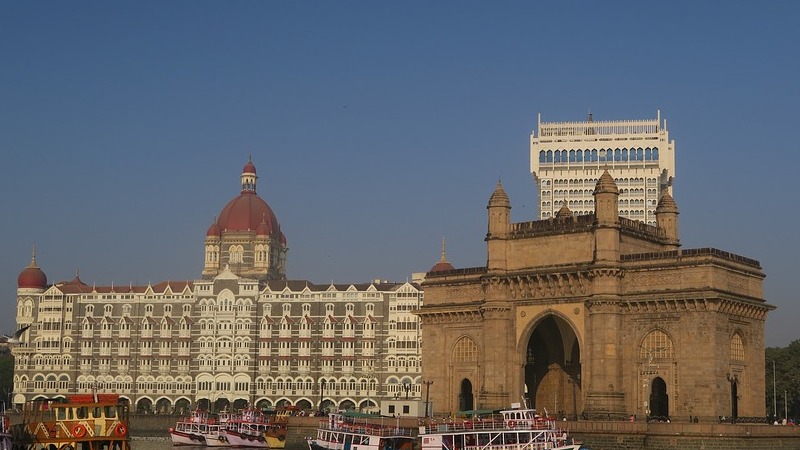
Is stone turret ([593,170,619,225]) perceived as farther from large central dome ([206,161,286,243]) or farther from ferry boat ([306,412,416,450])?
large central dome ([206,161,286,243])

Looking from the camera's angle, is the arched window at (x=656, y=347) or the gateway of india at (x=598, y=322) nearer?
the gateway of india at (x=598, y=322)

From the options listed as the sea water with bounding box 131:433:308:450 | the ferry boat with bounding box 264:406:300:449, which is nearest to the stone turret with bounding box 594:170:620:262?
the sea water with bounding box 131:433:308:450

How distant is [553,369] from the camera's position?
9969 cm

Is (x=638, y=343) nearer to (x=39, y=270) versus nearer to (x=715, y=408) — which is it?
(x=715, y=408)

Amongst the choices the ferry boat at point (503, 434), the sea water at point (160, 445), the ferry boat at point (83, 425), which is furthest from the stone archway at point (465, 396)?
the ferry boat at point (83, 425)

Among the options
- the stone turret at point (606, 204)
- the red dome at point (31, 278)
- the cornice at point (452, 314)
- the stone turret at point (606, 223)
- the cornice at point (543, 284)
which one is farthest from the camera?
the red dome at point (31, 278)

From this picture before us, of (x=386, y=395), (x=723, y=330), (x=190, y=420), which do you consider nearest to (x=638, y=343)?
(x=723, y=330)

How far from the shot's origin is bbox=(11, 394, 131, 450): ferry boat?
200ft

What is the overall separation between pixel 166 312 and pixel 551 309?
297 feet

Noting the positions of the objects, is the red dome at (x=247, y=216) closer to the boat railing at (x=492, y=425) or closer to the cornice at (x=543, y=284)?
the cornice at (x=543, y=284)

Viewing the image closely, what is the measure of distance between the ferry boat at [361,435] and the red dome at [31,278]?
91253 millimetres

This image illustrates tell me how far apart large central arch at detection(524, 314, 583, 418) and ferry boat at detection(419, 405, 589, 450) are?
50.8ft

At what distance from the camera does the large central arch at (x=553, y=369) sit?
9681 cm

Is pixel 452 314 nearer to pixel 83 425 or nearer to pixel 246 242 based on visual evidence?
pixel 83 425
